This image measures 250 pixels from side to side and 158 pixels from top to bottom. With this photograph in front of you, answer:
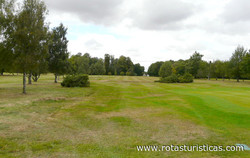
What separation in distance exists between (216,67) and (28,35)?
8512 cm

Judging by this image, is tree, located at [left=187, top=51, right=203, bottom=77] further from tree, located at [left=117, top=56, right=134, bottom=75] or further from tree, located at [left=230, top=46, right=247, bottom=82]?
tree, located at [left=117, top=56, right=134, bottom=75]

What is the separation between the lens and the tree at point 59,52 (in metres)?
36.7

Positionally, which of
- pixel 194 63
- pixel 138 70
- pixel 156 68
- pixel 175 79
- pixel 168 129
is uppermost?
pixel 194 63

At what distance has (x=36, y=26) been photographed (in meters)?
19.6

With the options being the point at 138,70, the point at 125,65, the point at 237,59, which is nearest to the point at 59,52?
the point at 237,59

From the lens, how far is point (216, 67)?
3282 inches

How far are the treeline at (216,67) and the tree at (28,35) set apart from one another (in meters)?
48.1

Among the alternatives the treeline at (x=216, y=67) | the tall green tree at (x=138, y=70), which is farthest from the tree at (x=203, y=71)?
the tall green tree at (x=138, y=70)

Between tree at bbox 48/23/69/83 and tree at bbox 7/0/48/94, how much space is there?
658 inches

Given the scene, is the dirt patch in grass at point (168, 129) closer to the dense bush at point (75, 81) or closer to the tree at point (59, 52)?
the dense bush at point (75, 81)

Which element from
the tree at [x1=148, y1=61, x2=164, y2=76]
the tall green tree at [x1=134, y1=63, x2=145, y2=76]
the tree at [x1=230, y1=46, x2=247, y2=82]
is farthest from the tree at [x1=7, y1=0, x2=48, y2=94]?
the tall green tree at [x1=134, y1=63, x2=145, y2=76]

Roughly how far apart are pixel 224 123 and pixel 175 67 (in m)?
97.7

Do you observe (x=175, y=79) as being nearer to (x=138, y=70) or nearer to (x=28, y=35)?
(x=28, y=35)

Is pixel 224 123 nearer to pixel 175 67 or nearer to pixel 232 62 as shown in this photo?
pixel 232 62
